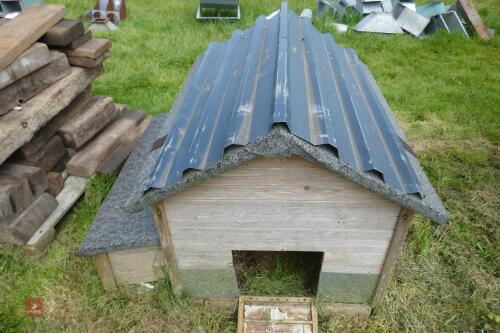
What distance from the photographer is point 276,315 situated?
324 cm

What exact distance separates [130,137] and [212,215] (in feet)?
8.63

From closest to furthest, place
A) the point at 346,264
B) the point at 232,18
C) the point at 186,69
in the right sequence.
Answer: the point at 346,264, the point at 186,69, the point at 232,18

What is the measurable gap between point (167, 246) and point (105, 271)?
752 millimetres

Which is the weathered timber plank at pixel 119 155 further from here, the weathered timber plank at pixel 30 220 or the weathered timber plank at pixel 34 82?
the weathered timber plank at pixel 34 82

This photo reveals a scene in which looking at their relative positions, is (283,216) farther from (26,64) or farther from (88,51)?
(88,51)

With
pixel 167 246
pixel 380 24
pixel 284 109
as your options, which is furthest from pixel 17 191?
pixel 380 24

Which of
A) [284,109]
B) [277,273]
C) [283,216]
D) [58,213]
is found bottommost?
[277,273]

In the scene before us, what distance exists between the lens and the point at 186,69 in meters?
7.19

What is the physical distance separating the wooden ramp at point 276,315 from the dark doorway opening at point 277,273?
20cm

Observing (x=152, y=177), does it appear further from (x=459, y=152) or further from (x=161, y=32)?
(x=161, y=32)

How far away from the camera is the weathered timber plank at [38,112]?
3424 millimetres

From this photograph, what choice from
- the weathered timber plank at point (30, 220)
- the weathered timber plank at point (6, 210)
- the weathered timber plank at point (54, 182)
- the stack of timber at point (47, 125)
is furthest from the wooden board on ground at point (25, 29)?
the weathered timber plank at point (30, 220)

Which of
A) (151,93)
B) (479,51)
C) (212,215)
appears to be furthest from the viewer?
(479,51)

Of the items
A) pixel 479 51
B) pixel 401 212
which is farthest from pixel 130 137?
pixel 479 51
